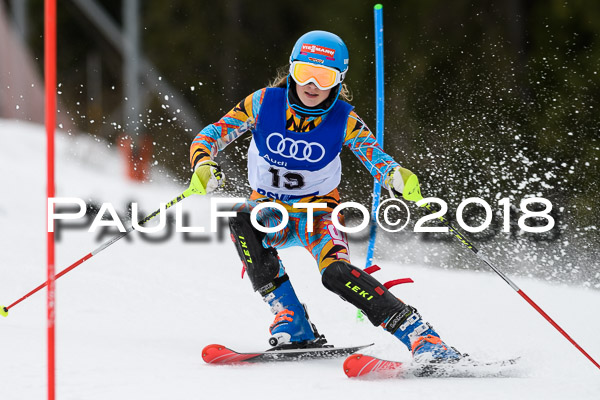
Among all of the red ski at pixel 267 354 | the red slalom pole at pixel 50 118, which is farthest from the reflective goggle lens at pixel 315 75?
the red slalom pole at pixel 50 118

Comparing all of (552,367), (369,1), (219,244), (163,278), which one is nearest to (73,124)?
(369,1)

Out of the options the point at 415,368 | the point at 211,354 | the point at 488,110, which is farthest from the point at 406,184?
the point at 488,110

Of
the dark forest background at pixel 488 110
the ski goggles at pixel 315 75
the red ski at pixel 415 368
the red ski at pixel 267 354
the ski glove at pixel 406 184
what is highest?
the dark forest background at pixel 488 110

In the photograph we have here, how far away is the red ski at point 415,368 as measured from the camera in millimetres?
2719

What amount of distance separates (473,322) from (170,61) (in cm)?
1429

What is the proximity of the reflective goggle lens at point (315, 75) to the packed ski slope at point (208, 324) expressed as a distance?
1.15 metres

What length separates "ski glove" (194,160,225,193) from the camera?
2.96 m

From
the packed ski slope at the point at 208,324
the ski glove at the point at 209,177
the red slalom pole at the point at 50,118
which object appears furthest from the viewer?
the ski glove at the point at 209,177

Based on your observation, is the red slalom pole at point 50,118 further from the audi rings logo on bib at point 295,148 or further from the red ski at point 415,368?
the audi rings logo on bib at point 295,148

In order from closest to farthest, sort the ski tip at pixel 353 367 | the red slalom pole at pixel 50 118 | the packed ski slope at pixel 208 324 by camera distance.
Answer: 1. the red slalom pole at pixel 50 118
2. the packed ski slope at pixel 208 324
3. the ski tip at pixel 353 367

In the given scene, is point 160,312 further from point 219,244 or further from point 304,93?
point 219,244

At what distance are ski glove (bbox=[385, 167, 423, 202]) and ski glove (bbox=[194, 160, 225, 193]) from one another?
0.70 m

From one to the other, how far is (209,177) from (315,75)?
24.2 inches

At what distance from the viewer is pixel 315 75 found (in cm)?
314
